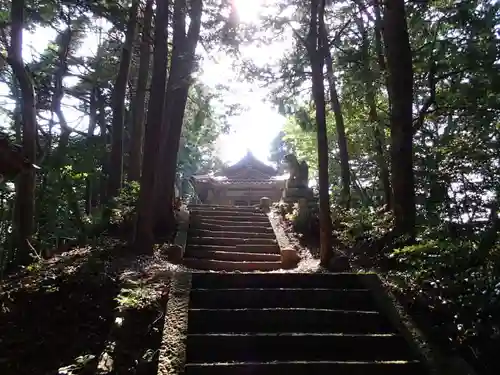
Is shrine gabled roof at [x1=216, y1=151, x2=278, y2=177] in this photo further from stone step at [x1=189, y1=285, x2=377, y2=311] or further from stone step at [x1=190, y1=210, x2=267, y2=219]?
stone step at [x1=189, y1=285, x2=377, y2=311]

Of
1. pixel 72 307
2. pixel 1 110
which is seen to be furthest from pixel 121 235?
pixel 1 110

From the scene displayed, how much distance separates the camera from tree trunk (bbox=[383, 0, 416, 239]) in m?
6.93

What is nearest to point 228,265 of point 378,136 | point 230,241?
point 230,241

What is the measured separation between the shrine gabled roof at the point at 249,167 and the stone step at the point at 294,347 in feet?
70.1

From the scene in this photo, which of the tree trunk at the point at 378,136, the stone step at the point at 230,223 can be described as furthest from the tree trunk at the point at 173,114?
the tree trunk at the point at 378,136

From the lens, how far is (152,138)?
7.83m

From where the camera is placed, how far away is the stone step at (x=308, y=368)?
3.68 meters

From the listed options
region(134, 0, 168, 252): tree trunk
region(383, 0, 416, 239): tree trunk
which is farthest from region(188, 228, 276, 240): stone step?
region(383, 0, 416, 239): tree trunk

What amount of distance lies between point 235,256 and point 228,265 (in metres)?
0.61

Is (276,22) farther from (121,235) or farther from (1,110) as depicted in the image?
(1,110)

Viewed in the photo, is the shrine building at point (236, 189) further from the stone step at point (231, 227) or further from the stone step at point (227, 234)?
the stone step at point (227, 234)

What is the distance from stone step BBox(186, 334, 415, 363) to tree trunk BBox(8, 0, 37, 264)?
4841mm

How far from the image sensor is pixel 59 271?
5.46 m

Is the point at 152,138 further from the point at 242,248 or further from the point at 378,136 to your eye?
the point at 378,136
